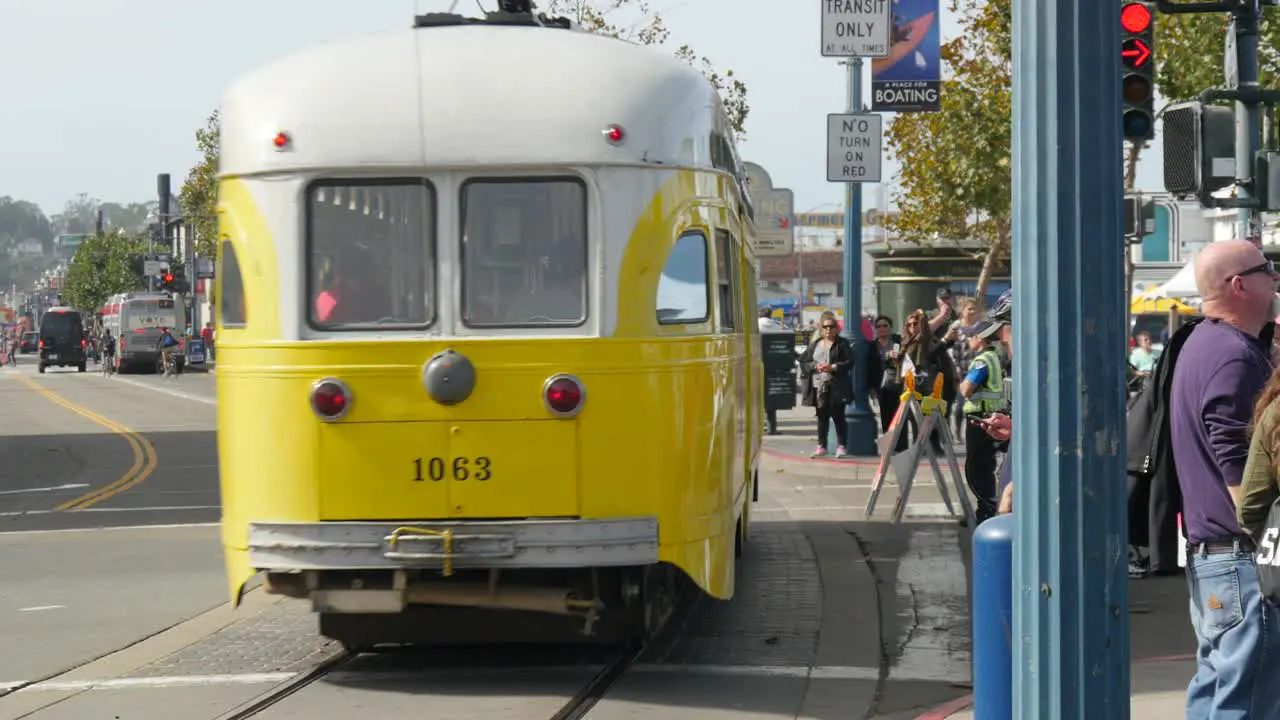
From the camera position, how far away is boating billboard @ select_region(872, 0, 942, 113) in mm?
21359

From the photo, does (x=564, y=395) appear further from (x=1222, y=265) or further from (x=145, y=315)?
(x=145, y=315)

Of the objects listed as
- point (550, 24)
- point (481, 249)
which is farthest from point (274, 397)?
point (550, 24)

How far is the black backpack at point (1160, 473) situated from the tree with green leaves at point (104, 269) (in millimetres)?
121381

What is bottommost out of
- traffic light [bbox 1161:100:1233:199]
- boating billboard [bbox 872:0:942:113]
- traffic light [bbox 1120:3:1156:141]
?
traffic light [bbox 1161:100:1233:199]

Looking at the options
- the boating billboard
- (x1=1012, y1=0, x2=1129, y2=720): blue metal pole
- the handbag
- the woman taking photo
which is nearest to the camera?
(x1=1012, y1=0, x2=1129, y2=720): blue metal pole

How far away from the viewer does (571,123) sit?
8.77 m

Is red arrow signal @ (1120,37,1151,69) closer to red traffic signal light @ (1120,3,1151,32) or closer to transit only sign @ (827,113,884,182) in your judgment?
red traffic signal light @ (1120,3,1151,32)

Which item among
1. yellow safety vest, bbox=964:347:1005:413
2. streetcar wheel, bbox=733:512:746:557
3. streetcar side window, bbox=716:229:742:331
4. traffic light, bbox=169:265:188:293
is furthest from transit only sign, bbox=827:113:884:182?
traffic light, bbox=169:265:188:293

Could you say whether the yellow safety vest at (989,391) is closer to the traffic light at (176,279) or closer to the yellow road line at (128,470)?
the yellow road line at (128,470)

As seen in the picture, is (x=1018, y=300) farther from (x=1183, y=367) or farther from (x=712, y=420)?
(x=712, y=420)

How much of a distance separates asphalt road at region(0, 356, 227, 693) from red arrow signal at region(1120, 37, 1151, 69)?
651 centimetres

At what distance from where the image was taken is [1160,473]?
5895 millimetres

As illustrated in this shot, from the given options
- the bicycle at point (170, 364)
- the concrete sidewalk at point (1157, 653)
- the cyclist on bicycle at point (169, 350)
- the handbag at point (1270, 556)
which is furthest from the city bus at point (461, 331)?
the cyclist on bicycle at point (169, 350)

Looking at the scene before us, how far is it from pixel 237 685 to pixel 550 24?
373 centimetres
